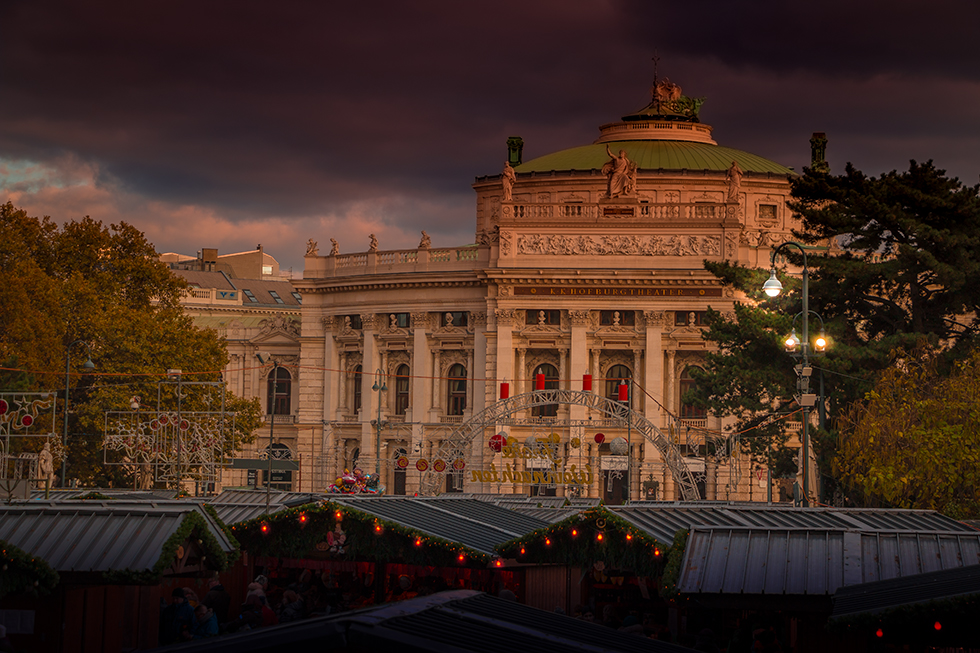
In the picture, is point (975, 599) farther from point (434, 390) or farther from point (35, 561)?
point (434, 390)

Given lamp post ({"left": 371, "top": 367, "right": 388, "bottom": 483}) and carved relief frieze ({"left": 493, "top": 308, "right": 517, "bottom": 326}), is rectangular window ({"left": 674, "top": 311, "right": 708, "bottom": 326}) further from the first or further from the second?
lamp post ({"left": 371, "top": 367, "right": 388, "bottom": 483})

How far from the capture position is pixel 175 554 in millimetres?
19156

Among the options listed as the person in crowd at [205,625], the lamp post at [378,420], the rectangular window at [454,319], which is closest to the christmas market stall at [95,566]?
the person in crowd at [205,625]

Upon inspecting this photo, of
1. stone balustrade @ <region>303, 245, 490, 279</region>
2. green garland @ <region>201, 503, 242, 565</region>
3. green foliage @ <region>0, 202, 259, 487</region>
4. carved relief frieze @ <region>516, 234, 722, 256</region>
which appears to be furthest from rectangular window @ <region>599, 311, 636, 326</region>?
green garland @ <region>201, 503, 242, 565</region>

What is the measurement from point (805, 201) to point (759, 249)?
22065mm

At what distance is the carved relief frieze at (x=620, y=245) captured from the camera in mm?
70125

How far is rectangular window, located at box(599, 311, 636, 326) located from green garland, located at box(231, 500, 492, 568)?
156ft

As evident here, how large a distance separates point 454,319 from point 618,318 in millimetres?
9427

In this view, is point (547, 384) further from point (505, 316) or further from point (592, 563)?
point (592, 563)

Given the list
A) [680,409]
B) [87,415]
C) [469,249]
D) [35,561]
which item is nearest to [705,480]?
[680,409]

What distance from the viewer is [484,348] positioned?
73.8 m

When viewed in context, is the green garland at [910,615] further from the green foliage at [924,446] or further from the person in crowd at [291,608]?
the green foliage at [924,446]

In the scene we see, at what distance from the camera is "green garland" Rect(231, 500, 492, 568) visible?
23.7 metres

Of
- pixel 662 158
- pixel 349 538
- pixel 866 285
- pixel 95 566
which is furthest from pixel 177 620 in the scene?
pixel 662 158
